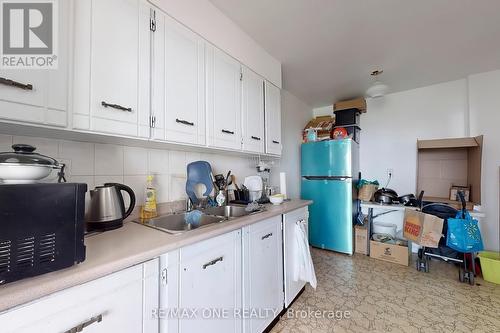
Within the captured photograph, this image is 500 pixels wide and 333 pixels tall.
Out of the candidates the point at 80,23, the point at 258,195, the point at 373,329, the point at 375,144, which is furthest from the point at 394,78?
the point at 80,23

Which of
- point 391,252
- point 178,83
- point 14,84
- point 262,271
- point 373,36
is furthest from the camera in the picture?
point 391,252

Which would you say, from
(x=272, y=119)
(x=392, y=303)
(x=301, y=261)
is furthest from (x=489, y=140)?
(x=301, y=261)

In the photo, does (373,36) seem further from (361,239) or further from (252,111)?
(361,239)

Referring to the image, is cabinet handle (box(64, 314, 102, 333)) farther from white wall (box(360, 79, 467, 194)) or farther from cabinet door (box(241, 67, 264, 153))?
white wall (box(360, 79, 467, 194))

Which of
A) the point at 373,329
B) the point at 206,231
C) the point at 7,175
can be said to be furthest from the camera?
the point at 373,329

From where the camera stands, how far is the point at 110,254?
0.76 m

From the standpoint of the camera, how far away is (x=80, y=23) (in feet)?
2.98

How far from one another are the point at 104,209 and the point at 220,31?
1.48 m

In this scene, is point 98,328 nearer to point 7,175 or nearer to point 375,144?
point 7,175

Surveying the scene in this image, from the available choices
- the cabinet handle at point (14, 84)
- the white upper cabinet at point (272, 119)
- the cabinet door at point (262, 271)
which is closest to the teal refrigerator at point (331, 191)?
the white upper cabinet at point (272, 119)

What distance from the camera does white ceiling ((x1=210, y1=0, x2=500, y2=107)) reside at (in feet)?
5.17

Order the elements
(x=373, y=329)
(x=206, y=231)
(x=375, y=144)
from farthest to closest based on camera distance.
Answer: (x=375, y=144) < (x=373, y=329) < (x=206, y=231)

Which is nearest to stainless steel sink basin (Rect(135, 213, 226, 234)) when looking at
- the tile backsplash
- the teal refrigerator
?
the tile backsplash

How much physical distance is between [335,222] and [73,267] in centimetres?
304
